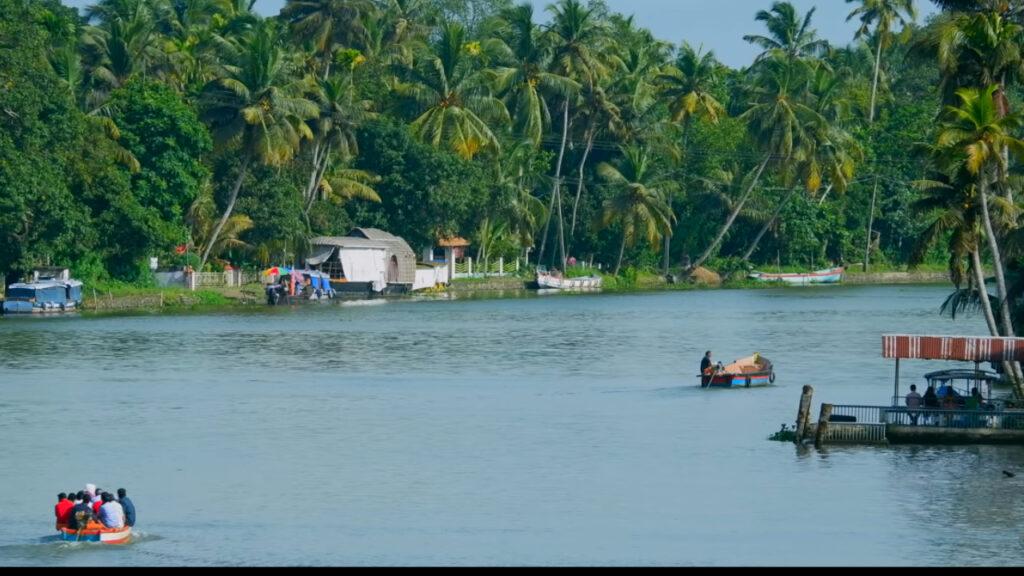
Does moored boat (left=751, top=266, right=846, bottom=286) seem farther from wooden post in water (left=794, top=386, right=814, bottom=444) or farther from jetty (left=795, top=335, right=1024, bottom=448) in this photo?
wooden post in water (left=794, top=386, right=814, bottom=444)

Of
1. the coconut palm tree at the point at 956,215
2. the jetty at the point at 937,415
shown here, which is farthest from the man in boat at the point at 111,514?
the coconut palm tree at the point at 956,215

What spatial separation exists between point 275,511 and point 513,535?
605cm

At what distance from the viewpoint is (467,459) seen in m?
43.7

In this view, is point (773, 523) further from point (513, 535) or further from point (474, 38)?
point (474, 38)

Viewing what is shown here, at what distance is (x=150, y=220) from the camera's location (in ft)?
297

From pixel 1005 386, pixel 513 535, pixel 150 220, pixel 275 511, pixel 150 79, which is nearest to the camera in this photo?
pixel 513 535

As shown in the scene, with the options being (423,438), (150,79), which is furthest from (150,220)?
(423,438)

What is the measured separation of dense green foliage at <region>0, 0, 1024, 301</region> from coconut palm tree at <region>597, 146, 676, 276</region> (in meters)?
0.21

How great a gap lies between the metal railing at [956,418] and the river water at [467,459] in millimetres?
990

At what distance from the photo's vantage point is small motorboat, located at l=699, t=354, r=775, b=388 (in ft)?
190

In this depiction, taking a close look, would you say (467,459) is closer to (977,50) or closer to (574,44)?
(977,50)

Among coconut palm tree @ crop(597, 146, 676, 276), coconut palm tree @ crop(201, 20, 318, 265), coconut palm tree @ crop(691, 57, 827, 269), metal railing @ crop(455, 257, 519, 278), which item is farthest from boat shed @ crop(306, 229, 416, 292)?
coconut palm tree @ crop(691, 57, 827, 269)

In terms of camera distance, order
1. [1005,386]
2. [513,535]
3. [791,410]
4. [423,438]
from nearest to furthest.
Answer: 1. [513,535]
2. [423,438]
3. [791,410]
4. [1005,386]

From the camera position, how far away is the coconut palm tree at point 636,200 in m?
119
